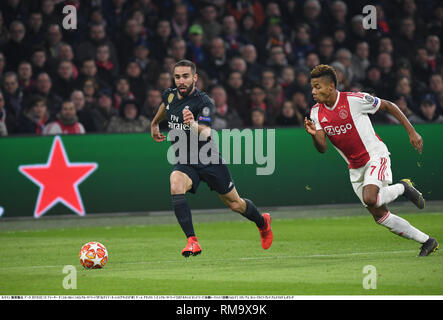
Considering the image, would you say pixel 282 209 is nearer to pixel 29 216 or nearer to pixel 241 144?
pixel 241 144

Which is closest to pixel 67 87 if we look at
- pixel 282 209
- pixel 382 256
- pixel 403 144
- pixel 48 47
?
pixel 48 47

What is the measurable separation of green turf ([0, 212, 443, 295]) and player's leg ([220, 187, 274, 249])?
19 centimetres

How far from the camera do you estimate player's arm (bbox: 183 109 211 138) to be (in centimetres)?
864

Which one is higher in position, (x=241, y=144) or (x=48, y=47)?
(x=48, y=47)

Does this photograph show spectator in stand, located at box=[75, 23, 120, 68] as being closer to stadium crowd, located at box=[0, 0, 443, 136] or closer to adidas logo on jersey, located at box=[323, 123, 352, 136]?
stadium crowd, located at box=[0, 0, 443, 136]

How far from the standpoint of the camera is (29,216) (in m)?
13.9

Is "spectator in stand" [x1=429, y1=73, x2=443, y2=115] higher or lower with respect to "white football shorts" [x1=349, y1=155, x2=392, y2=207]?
higher

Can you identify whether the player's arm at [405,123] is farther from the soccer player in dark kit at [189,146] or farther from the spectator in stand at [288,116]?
the spectator in stand at [288,116]

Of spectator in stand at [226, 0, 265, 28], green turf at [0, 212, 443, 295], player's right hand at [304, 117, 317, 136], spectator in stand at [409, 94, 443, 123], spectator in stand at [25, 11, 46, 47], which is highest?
spectator in stand at [226, 0, 265, 28]

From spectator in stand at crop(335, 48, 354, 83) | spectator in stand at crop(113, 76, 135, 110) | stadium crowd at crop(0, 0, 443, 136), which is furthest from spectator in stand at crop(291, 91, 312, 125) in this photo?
spectator in stand at crop(113, 76, 135, 110)

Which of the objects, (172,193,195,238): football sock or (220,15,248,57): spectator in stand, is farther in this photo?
(220,15,248,57): spectator in stand

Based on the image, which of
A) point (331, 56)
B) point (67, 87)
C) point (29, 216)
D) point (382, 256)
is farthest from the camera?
point (331, 56)

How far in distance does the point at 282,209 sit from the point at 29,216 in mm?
4122

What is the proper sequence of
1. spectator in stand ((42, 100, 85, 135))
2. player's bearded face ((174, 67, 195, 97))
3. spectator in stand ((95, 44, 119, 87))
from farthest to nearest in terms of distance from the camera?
spectator in stand ((95, 44, 119, 87))
spectator in stand ((42, 100, 85, 135))
player's bearded face ((174, 67, 195, 97))
